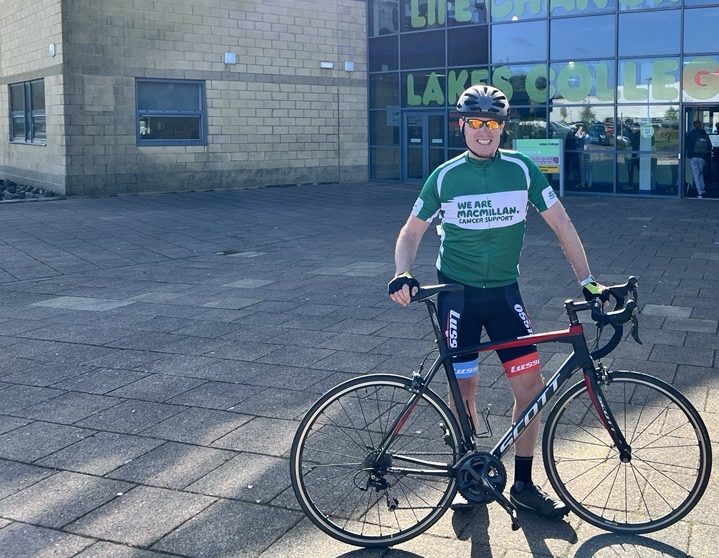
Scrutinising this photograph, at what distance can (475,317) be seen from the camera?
3988 mm

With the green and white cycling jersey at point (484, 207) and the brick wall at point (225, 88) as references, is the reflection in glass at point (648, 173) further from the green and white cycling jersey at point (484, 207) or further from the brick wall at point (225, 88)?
the green and white cycling jersey at point (484, 207)

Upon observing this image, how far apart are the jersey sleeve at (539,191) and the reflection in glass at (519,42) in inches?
720

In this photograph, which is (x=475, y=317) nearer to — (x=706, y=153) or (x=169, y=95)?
(x=706, y=153)

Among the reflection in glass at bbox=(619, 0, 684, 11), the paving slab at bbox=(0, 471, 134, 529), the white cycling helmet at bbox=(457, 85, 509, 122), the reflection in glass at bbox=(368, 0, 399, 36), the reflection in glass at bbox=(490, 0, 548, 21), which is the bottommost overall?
the paving slab at bbox=(0, 471, 134, 529)

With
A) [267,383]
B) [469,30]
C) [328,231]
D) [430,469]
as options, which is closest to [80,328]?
[267,383]

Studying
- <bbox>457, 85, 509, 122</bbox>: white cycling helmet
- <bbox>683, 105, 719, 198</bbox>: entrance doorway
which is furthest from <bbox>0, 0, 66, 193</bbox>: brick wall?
<bbox>457, 85, 509, 122</bbox>: white cycling helmet

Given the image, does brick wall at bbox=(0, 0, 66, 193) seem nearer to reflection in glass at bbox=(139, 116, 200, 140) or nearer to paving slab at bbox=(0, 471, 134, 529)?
reflection in glass at bbox=(139, 116, 200, 140)

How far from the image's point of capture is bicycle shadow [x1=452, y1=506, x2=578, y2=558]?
3.57m

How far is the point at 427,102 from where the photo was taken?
948 inches

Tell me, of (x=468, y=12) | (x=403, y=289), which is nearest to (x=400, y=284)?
(x=403, y=289)

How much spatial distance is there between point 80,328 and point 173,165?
14646 mm

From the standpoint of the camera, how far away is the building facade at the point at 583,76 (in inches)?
766

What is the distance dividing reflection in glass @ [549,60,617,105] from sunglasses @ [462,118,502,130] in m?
17.7

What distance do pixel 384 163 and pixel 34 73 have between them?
9584 millimetres
